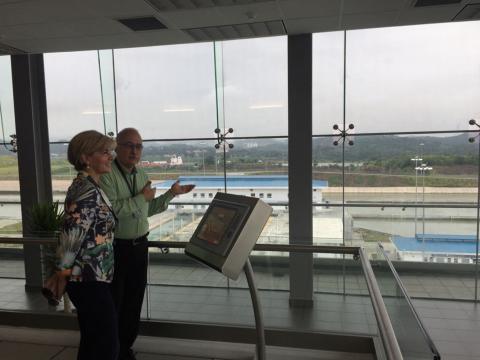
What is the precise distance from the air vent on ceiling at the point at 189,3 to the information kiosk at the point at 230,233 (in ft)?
9.61

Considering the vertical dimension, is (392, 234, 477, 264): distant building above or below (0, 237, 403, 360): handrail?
below

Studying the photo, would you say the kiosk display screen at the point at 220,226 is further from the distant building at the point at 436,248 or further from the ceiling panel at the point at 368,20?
the distant building at the point at 436,248

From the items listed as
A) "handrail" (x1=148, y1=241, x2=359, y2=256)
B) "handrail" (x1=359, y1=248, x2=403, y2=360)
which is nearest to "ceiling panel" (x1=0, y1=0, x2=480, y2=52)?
"handrail" (x1=148, y1=241, x2=359, y2=256)

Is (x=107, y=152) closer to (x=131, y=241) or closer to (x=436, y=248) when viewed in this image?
(x=131, y=241)

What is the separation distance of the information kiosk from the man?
1.67 feet

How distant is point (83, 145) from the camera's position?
6.12ft

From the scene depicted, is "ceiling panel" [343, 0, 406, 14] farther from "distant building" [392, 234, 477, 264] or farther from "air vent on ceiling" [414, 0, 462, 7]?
"distant building" [392, 234, 477, 264]

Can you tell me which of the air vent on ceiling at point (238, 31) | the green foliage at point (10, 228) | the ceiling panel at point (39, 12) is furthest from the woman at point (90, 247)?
the green foliage at point (10, 228)

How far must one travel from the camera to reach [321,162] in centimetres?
816

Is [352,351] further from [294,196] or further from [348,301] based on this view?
[294,196]

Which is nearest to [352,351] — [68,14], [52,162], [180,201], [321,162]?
[68,14]

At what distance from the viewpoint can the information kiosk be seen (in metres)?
1.65

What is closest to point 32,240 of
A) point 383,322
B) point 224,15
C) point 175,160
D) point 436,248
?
point 383,322

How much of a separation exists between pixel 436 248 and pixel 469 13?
5.43 metres
